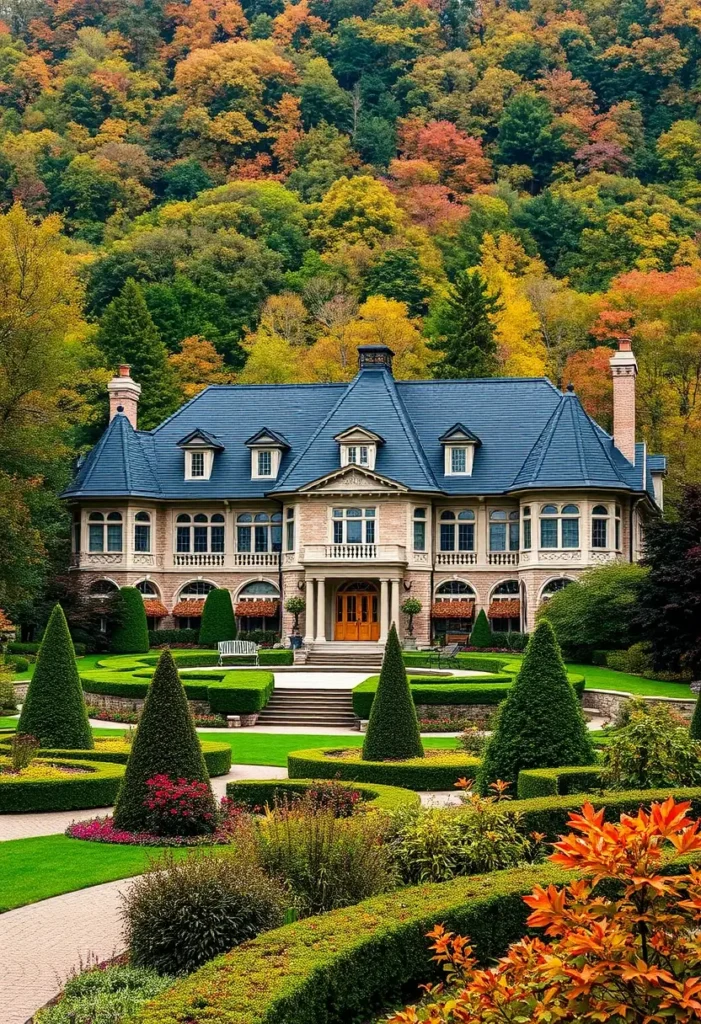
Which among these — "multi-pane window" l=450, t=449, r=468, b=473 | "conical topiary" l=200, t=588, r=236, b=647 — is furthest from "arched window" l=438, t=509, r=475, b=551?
"conical topiary" l=200, t=588, r=236, b=647

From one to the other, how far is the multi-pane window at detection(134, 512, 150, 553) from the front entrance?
336 inches

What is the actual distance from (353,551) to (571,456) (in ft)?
29.8

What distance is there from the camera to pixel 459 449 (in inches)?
2084

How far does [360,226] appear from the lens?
8975 centimetres

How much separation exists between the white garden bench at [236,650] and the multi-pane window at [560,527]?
39.3ft

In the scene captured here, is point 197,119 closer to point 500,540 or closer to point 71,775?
point 500,540

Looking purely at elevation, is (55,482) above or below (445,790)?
above

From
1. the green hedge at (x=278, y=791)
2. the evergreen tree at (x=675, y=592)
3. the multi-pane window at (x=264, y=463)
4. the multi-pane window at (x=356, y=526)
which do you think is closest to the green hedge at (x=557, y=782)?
the green hedge at (x=278, y=791)

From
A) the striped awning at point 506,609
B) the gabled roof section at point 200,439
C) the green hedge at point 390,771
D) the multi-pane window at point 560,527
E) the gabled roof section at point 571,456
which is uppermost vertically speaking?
the gabled roof section at point 200,439

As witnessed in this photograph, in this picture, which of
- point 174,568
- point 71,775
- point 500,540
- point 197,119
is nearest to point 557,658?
point 71,775

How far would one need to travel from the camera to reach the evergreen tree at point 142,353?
2808 inches

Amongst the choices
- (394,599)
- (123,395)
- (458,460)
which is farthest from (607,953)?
(123,395)

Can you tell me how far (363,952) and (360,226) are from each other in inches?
3274

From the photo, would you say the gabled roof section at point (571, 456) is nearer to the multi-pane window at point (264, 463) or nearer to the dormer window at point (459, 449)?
the dormer window at point (459, 449)
